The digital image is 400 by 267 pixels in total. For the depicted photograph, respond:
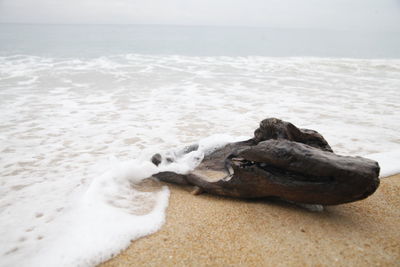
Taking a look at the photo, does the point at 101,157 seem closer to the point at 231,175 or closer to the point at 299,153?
the point at 231,175

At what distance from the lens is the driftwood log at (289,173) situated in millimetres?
2211

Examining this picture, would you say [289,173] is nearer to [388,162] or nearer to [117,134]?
[388,162]

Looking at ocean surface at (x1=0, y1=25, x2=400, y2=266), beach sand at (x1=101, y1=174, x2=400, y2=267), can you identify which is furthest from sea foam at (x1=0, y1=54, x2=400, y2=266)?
beach sand at (x1=101, y1=174, x2=400, y2=267)

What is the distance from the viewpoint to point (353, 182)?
2182mm

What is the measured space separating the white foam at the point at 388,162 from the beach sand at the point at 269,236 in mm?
816

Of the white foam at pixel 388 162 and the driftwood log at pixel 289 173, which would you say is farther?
the white foam at pixel 388 162

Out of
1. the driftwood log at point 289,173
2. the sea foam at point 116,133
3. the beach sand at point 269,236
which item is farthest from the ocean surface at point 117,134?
the driftwood log at point 289,173

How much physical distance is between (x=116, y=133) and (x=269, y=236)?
3920mm

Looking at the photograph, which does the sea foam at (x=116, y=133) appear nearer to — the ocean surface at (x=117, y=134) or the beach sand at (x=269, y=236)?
the ocean surface at (x=117, y=134)

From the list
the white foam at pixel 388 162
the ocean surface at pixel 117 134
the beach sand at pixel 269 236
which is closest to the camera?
the beach sand at pixel 269 236

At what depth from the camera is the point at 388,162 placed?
3.94 m

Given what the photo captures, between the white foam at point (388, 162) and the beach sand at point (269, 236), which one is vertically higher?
the beach sand at point (269, 236)

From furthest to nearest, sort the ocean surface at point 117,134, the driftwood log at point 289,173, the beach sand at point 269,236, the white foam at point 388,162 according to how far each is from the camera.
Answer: the white foam at point 388,162 < the ocean surface at point 117,134 < the driftwood log at point 289,173 < the beach sand at point 269,236

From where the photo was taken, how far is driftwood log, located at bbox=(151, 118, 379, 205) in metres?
2.21
